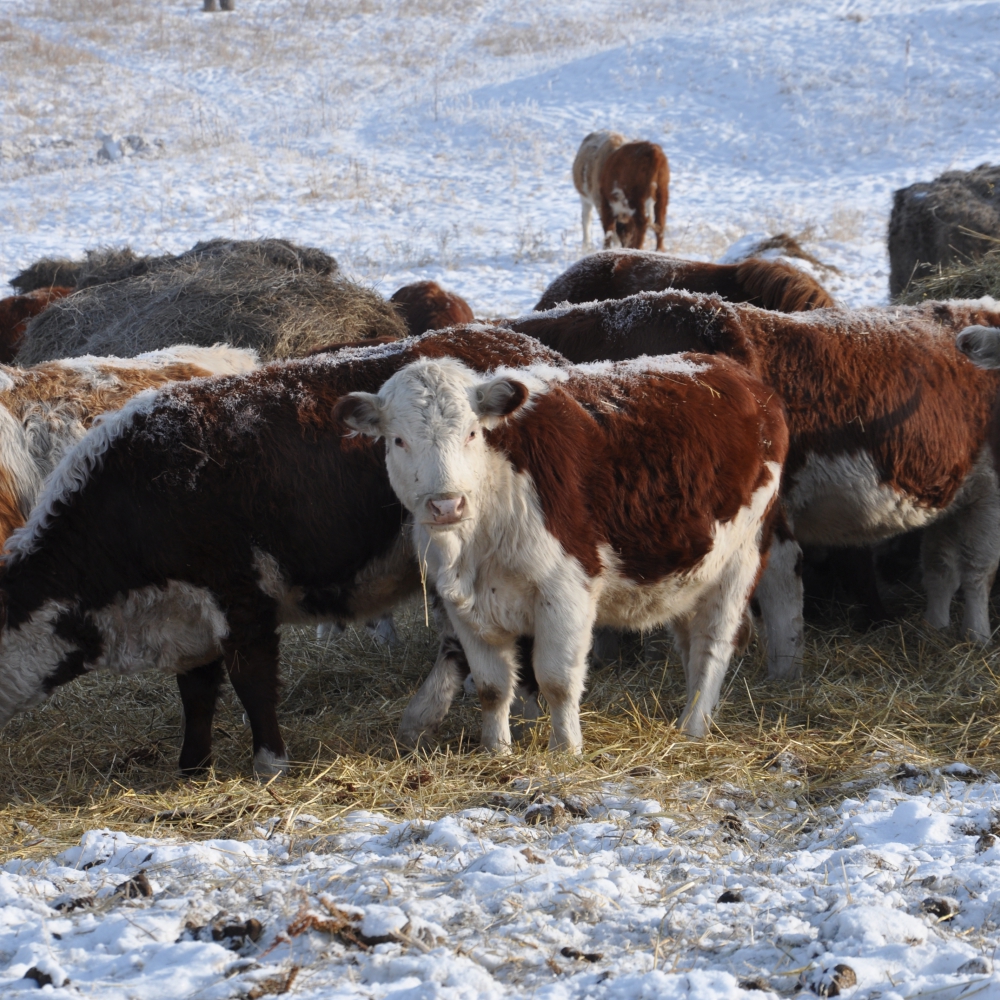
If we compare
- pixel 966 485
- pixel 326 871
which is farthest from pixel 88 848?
pixel 966 485

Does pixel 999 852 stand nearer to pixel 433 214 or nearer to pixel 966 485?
pixel 966 485

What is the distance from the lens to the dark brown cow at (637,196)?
60.5 ft

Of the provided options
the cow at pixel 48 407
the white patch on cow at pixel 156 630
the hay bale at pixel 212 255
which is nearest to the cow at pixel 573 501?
the white patch on cow at pixel 156 630

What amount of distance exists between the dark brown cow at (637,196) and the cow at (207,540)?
45.3ft

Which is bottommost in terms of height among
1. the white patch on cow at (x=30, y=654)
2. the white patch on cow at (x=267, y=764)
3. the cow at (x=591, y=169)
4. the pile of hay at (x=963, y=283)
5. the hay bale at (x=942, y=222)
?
the white patch on cow at (x=267, y=764)

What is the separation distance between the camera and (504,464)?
473 centimetres

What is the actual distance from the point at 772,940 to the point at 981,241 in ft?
28.5

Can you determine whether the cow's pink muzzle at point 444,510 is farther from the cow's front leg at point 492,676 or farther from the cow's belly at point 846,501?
the cow's belly at point 846,501

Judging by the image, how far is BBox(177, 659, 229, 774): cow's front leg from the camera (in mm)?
5523

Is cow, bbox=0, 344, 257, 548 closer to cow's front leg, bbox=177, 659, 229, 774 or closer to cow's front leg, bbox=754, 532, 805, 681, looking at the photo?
cow's front leg, bbox=177, 659, 229, 774

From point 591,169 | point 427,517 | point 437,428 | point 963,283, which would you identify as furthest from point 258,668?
point 591,169

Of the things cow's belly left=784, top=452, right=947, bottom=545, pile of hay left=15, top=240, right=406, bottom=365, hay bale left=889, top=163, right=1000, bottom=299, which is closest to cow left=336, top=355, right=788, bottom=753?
cow's belly left=784, top=452, right=947, bottom=545

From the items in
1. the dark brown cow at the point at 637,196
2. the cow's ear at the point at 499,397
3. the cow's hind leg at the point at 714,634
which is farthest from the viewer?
the dark brown cow at the point at 637,196

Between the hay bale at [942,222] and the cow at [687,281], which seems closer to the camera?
the cow at [687,281]
